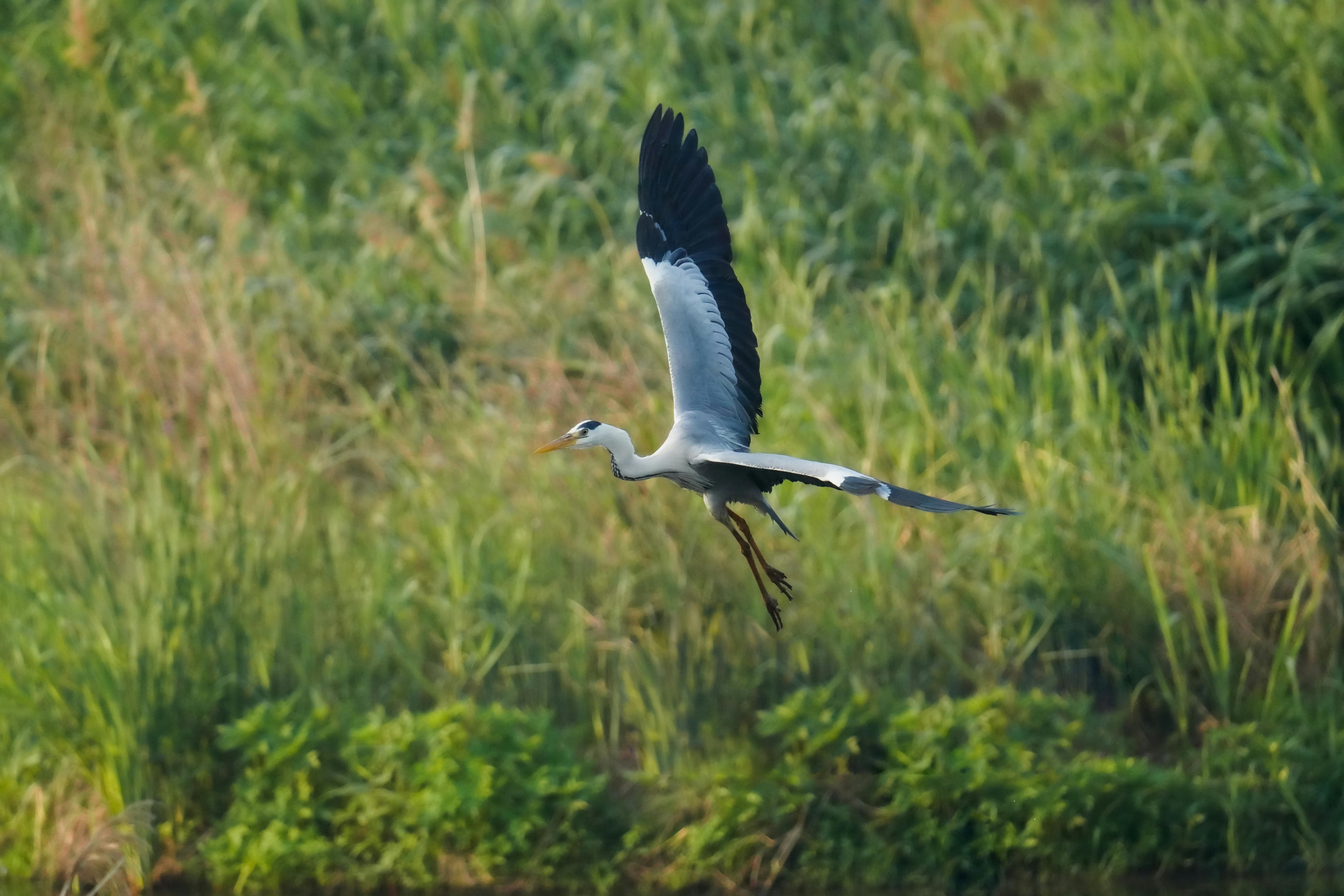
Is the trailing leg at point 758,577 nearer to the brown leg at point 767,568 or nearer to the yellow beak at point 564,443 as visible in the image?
the brown leg at point 767,568

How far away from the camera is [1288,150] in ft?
25.1

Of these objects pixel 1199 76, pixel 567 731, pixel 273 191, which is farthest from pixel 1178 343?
pixel 273 191

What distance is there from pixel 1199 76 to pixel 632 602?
14.4ft

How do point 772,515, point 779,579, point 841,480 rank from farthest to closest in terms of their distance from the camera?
1. point 779,579
2. point 772,515
3. point 841,480

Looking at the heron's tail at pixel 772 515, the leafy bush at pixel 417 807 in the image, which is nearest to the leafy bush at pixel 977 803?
the leafy bush at pixel 417 807

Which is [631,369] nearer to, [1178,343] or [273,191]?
[1178,343]

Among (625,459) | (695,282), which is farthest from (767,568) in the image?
(695,282)

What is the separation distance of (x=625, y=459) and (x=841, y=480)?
27.9 inches

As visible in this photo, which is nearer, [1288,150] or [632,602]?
[632,602]

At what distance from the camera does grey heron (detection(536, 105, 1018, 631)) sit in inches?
136

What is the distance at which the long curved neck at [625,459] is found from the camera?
135 inches

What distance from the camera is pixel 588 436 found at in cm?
351

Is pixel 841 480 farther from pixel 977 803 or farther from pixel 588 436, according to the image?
pixel 977 803

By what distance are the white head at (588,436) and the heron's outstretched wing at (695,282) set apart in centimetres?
24
